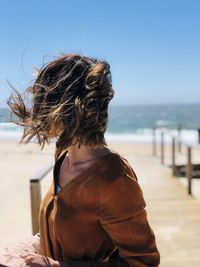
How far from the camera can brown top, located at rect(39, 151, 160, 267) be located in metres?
1.04

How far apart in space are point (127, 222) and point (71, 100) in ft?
0.94

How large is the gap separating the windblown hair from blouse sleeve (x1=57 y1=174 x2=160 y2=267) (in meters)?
0.14

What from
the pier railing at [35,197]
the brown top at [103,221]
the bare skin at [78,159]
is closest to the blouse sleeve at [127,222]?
the brown top at [103,221]

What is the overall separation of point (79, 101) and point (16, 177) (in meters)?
7.98

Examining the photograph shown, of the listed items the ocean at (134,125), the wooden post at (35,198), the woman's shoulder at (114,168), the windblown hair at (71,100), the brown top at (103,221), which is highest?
the windblown hair at (71,100)

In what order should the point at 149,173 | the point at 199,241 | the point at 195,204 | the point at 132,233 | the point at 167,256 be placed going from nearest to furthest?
1. the point at 132,233
2. the point at 167,256
3. the point at 199,241
4. the point at 195,204
5. the point at 149,173

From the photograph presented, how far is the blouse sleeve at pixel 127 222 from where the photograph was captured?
1040mm

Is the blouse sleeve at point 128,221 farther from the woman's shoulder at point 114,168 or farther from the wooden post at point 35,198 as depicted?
the wooden post at point 35,198

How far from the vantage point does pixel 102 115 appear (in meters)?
1.11

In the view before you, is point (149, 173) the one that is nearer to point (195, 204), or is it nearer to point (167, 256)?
point (195, 204)

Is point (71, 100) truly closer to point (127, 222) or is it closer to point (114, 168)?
point (114, 168)

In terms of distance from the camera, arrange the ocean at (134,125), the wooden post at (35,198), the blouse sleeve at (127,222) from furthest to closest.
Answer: the wooden post at (35,198) < the ocean at (134,125) < the blouse sleeve at (127,222)

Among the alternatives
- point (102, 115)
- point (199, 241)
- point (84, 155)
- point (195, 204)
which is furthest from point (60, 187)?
point (195, 204)

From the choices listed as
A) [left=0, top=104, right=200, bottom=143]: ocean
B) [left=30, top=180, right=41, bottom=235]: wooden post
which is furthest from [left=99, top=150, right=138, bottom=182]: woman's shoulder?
[left=30, top=180, right=41, bottom=235]: wooden post
